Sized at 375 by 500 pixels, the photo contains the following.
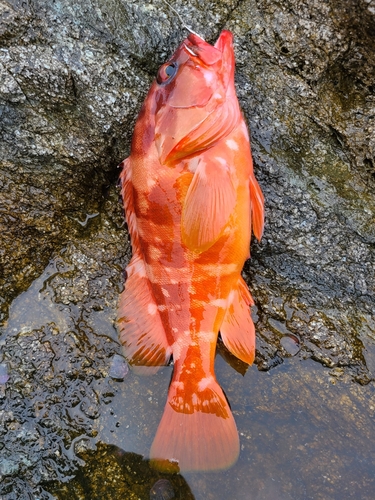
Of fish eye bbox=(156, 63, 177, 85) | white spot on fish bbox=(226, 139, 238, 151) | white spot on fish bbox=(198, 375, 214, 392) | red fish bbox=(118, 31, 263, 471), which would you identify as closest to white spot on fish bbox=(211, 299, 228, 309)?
red fish bbox=(118, 31, 263, 471)

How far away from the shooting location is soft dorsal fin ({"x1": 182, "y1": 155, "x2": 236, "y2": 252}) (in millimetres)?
2281

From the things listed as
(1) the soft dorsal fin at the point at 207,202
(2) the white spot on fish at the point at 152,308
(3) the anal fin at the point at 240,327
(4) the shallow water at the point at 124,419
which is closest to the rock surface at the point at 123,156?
(4) the shallow water at the point at 124,419

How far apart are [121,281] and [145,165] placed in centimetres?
70

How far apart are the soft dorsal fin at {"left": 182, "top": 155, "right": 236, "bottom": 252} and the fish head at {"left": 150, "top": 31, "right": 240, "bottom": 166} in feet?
0.42

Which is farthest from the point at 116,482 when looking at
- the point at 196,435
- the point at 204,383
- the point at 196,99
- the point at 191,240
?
the point at 196,99

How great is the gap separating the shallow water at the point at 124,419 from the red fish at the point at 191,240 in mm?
118

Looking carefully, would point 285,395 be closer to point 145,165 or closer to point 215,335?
point 215,335

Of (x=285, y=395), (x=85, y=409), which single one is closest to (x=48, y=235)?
(x=85, y=409)

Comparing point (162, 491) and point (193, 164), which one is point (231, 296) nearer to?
point (193, 164)

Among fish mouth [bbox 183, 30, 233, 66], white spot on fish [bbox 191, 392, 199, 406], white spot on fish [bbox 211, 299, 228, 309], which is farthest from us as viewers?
white spot on fish [bbox 211, 299, 228, 309]

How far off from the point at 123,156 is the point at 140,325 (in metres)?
0.98

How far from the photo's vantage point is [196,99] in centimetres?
227

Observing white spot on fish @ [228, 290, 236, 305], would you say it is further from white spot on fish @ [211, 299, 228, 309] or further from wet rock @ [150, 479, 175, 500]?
wet rock @ [150, 479, 175, 500]

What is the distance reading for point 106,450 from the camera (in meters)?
2.36
